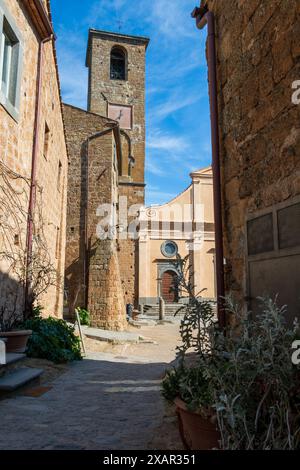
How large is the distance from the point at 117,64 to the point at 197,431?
87.8ft

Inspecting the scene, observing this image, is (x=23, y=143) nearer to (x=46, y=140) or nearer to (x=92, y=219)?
(x=46, y=140)

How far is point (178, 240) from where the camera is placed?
2555 cm

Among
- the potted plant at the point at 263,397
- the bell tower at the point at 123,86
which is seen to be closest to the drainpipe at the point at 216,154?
the potted plant at the point at 263,397

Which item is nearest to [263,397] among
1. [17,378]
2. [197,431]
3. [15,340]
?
[197,431]

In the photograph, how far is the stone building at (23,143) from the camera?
5.20 meters

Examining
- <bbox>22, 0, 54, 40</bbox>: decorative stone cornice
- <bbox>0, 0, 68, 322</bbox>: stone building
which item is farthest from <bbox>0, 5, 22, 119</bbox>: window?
<bbox>22, 0, 54, 40</bbox>: decorative stone cornice

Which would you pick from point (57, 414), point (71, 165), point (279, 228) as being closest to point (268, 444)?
point (279, 228)

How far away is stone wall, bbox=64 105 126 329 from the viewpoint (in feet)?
45.1

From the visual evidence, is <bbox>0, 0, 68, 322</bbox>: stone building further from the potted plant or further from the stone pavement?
the potted plant

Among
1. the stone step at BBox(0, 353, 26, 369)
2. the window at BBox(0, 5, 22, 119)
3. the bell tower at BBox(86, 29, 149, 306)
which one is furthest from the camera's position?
the bell tower at BBox(86, 29, 149, 306)

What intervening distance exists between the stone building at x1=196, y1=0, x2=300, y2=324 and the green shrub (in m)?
3.51

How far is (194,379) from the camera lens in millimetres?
2564

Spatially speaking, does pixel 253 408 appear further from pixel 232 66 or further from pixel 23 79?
pixel 23 79

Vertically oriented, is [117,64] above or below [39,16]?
above
